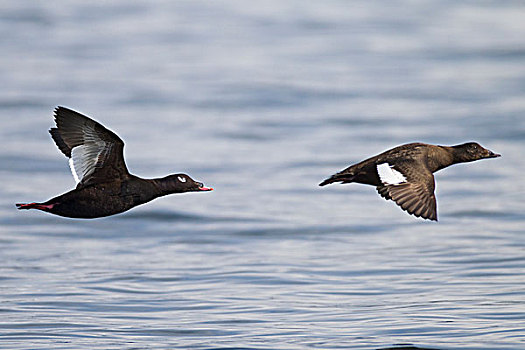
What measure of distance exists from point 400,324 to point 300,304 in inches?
79.7

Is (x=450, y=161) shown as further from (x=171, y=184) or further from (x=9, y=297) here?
(x=9, y=297)

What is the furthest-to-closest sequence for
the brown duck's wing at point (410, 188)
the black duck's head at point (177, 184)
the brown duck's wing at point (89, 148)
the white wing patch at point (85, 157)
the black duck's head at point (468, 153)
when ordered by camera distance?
the black duck's head at point (468, 153)
the black duck's head at point (177, 184)
the white wing patch at point (85, 157)
the brown duck's wing at point (89, 148)
the brown duck's wing at point (410, 188)

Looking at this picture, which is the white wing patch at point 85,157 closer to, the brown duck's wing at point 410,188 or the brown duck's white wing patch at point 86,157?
the brown duck's white wing patch at point 86,157

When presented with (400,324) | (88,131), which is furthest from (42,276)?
(88,131)

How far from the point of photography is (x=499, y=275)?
1853cm

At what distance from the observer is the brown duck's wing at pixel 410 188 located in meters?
11.6

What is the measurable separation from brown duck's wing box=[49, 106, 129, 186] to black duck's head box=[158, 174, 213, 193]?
0.47 metres

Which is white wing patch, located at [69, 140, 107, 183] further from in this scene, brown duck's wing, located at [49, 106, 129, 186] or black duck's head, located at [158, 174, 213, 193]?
black duck's head, located at [158, 174, 213, 193]

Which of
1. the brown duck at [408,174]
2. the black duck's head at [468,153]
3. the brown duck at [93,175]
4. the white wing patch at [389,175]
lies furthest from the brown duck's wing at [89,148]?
the black duck's head at [468,153]

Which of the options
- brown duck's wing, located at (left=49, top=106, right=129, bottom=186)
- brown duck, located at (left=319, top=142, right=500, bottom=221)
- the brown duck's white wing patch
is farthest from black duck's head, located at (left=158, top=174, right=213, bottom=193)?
brown duck, located at (left=319, top=142, right=500, bottom=221)

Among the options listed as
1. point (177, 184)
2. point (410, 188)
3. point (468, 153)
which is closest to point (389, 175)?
point (410, 188)

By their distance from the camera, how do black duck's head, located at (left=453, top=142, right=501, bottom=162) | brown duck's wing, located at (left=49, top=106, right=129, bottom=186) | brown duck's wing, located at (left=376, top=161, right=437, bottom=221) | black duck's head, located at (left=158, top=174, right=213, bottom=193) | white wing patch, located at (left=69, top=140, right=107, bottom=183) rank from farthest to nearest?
1. black duck's head, located at (left=453, top=142, right=501, bottom=162)
2. black duck's head, located at (left=158, top=174, right=213, bottom=193)
3. white wing patch, located at (left=69, top=140, right=107, bottom=183)
4. brown duck's wing, located at (left=49, top=106, right=129, bottom=186)
5. brown duck's wing, located at (left=376, top=161, right=437, bottom=221)

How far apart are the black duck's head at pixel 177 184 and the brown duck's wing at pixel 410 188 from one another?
5.84 ft

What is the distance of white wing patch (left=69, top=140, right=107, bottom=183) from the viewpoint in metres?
11.9
